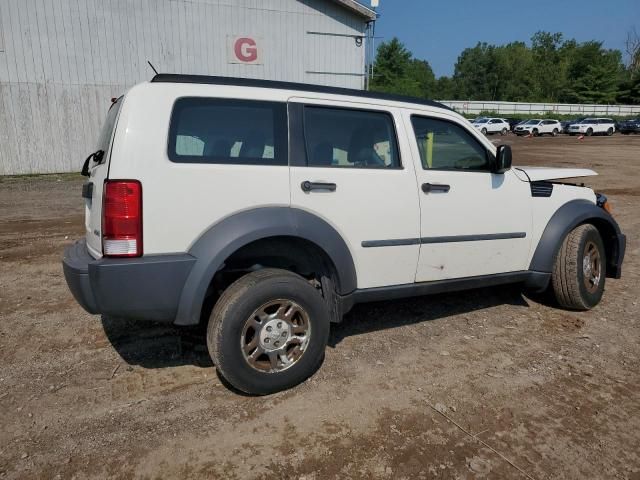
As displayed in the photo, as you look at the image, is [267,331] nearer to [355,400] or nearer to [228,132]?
[355,400]

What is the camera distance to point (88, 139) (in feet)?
50.5

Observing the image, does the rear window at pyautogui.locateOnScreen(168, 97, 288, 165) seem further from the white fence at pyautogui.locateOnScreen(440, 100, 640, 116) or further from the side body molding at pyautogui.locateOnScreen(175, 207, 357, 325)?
the white fence at pyautogui.locateOnScreen(440, 100, 640, 116)

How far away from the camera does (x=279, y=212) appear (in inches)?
123

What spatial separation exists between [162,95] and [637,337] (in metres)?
4.05

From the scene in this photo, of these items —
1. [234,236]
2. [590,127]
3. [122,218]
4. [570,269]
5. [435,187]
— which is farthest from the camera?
[590,127]

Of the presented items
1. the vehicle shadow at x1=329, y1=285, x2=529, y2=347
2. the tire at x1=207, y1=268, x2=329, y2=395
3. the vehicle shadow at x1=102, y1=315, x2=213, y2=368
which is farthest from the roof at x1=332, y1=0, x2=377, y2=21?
the tire at x1=207, y1=268, x2=329, y2=395

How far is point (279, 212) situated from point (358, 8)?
1480cm

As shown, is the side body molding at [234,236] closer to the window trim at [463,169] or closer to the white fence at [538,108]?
the window trim at [463,169]

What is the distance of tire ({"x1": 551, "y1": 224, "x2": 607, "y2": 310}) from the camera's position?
175 inches

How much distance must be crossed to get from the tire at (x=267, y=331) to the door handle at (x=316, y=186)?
1.81 ft

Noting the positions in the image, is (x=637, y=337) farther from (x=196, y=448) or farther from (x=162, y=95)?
(x=162, y=95)

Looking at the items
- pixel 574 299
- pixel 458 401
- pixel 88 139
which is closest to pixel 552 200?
pixel 574 299

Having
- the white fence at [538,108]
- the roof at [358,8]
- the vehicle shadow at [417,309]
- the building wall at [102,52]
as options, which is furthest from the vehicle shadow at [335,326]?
the white fence at [538,108]

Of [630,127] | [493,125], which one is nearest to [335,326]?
[493,125]
